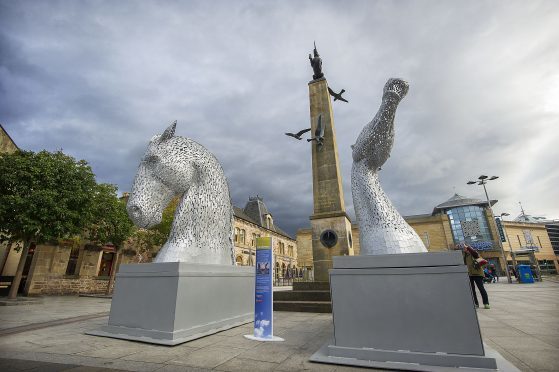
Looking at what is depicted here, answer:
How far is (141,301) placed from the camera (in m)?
4.26

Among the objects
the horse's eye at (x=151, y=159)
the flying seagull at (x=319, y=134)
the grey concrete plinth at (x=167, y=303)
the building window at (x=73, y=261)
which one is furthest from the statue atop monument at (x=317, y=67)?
the building window at (x=73, y=261)

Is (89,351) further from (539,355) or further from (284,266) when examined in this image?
(284,266)

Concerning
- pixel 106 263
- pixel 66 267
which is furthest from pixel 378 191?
pixel 106 263

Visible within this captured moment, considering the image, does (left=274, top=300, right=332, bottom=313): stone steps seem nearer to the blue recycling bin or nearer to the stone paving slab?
the stone paving slab

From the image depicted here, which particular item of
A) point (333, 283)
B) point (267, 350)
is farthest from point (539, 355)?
point (267, 350)

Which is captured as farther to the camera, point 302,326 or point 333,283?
point 302,326

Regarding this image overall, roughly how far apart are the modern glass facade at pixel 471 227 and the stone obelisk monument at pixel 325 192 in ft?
119

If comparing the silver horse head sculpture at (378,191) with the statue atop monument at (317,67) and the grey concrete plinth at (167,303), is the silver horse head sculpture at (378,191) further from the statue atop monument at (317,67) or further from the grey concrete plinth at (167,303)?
the statue atop monument at (317,67)

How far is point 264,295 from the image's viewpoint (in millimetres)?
4215

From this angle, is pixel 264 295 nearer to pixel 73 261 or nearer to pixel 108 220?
pixel 108 220

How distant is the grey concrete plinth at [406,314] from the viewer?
8.79ft

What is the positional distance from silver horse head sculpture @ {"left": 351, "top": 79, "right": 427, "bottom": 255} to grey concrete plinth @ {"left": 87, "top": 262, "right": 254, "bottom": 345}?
2.69 metres

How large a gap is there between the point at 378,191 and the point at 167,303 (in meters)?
3.56

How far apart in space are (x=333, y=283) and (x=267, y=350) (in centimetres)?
124
